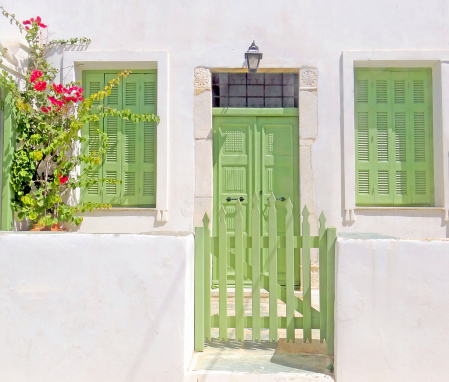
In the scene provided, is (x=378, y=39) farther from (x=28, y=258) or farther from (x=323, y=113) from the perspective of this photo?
(x=28, y=258)

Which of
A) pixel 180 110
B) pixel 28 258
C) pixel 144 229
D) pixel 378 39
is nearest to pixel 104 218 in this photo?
pixel 144 229

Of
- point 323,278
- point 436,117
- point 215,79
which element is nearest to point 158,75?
point 215,79

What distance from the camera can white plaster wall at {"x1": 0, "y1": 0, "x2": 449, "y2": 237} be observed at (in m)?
6.12

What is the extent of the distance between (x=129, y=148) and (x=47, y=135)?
1038 mm

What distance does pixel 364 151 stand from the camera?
6.27m

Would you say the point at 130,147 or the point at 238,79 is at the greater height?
the point at 238,79

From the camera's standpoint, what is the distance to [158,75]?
20.3 feet

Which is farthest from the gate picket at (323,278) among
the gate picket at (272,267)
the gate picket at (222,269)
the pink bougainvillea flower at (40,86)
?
the pink bougainvillea flower at (40,86)

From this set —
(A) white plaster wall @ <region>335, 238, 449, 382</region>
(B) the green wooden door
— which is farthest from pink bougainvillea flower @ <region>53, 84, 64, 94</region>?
(A) white plaster wall @ <region>335, 238, 449, 382</region>

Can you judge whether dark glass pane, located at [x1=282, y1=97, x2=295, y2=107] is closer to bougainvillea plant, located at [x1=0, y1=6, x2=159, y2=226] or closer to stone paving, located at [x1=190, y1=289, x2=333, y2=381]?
bougainvillea plant, located at [x1=0, y1=6, x2=159, y2=226]

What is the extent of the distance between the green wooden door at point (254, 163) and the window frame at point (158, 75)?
69 centimetres

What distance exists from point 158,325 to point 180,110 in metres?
3.55

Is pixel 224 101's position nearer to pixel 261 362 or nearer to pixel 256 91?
pixel 256 91

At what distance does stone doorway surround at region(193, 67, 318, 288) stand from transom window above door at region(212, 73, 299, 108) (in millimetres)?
444
